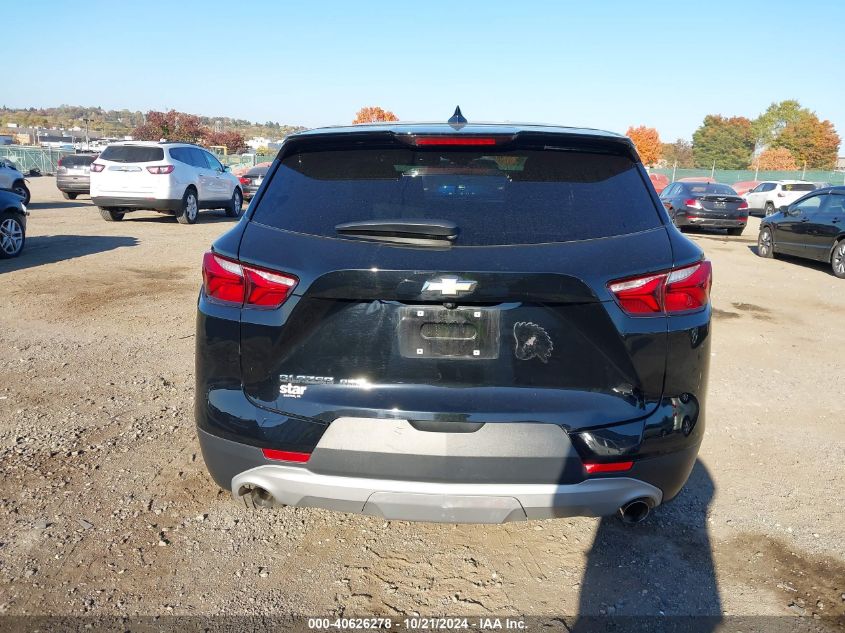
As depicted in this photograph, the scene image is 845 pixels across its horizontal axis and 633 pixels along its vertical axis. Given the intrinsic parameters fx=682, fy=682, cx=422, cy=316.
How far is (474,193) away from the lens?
262 cm

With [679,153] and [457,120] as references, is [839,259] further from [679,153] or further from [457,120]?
[679,153]

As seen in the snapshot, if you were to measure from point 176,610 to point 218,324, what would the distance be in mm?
1136

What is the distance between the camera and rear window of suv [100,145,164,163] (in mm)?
16172

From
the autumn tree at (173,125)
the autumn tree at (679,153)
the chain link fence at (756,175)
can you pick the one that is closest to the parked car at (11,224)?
the chain link fence at (756,175)

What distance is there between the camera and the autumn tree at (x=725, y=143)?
11025cm

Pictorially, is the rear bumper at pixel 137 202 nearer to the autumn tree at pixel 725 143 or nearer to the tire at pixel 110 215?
the tire at pixel 110 215

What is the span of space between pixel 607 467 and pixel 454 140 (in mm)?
1362

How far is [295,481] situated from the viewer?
2490mm

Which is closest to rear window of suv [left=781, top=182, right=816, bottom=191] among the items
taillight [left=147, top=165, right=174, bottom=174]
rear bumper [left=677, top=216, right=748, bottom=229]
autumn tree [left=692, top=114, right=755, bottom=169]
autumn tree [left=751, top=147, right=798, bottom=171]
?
rear bumper [left=677, top=216, right=748, bottom=229]

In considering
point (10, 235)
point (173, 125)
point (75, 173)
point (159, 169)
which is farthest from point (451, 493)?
point (173, 125)

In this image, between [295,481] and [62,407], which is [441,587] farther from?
[62,407]

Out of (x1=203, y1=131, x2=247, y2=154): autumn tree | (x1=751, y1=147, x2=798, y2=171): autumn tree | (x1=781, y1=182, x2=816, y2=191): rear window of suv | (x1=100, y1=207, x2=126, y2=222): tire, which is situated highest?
(x1=751, y1=147, x2=798, y2=171): autumn tree

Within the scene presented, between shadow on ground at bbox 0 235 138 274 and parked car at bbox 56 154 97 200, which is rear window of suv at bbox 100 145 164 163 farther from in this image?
parked car at bbox 56 154 97 200

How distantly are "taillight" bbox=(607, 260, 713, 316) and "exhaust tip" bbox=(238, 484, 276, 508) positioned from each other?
1511mm
